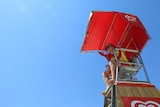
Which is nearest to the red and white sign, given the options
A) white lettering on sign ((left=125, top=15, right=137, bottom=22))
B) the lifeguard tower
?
the lifeguard tower

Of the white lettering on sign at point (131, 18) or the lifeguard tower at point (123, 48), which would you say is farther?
the white lettering on sign at point (131, 18)

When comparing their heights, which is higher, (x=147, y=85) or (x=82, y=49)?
(x=82, y=49)

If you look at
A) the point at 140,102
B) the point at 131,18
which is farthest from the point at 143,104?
the point at 131,18

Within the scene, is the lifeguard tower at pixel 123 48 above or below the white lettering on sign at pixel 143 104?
above

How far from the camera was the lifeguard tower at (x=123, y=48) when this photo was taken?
7203mm

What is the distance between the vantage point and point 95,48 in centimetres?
1072

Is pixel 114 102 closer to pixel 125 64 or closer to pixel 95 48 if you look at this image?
pixel 125 64

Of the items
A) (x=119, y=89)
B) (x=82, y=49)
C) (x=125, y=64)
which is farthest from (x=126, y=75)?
(x=82, y=49)

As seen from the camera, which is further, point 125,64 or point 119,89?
point 125,64

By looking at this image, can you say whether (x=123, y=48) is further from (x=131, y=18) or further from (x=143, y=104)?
(x=143, y=104)

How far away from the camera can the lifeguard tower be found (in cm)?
720

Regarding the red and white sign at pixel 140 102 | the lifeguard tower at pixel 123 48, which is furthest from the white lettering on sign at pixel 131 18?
the red and white sign at pixel 140 102

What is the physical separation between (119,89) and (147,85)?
1.07m

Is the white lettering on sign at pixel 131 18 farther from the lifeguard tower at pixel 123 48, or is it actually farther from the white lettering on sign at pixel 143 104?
the white lettering on sign at pixel 143 104
